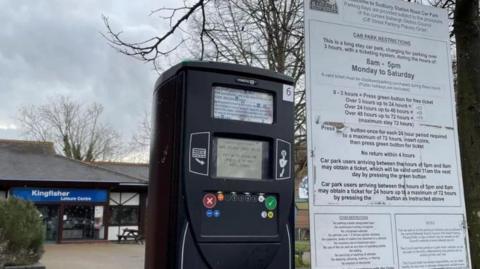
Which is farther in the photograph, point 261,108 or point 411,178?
point 411,178

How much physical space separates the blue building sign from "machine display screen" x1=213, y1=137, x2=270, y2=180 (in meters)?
23.8

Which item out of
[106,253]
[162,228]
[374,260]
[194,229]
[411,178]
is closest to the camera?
[194,229]

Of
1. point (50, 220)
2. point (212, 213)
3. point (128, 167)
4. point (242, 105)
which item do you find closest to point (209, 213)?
point (212, 213)

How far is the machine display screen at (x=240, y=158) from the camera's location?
2.40 meters

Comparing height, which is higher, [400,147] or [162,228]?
[400,147]

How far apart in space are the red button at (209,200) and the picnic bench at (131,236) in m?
25.4

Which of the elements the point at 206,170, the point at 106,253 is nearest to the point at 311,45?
the point at 206,170

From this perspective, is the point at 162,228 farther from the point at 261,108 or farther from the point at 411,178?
the point at 411,178

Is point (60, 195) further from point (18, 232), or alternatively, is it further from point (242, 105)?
point (242, 105)

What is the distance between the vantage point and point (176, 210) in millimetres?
2311

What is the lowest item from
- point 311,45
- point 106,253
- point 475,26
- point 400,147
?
point 106,253

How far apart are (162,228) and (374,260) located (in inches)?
41.5

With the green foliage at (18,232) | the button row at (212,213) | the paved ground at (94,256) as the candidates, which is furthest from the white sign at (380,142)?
the paved ground at (94,256)

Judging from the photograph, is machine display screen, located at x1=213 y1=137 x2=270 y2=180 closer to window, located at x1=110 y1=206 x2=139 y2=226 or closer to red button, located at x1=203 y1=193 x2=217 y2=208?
red button, located at x1=203 y1=193 x2=217 y2=208
